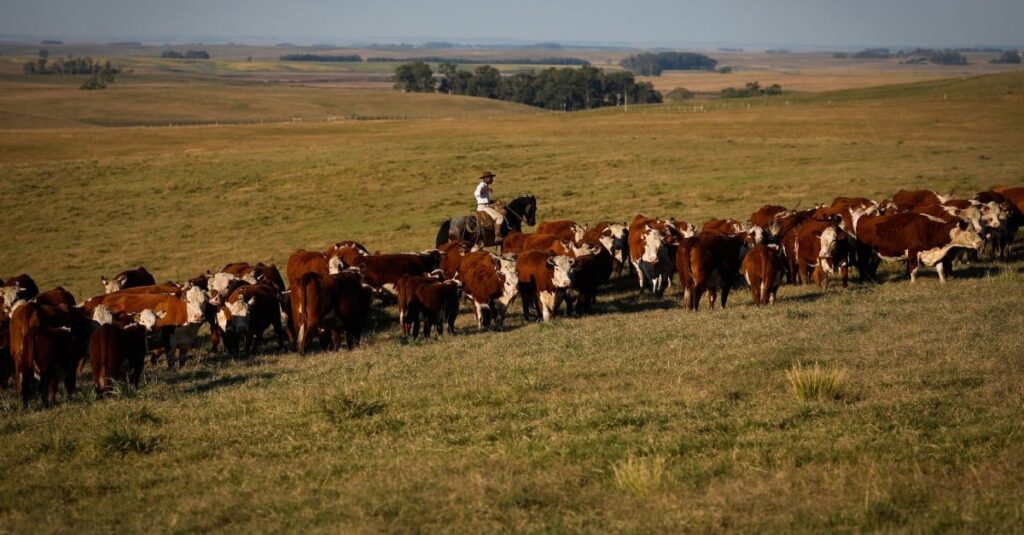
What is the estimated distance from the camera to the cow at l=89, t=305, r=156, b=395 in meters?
13.8

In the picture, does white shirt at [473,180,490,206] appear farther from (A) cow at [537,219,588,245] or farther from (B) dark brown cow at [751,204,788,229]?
(B) dark brown cow at [751,204,788,229]

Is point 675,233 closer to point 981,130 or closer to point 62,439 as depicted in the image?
point 62,439

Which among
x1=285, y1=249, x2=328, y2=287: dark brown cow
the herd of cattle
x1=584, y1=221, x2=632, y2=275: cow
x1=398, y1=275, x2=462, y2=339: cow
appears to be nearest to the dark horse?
the herd of cattle

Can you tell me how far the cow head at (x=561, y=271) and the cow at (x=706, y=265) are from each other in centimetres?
179

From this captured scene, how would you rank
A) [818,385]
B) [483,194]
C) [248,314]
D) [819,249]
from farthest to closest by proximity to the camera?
[483,194] < [819,249] < [248,314] < [818,385]

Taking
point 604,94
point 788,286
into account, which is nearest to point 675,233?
point 788,286

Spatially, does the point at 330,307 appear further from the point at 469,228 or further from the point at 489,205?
the point at 489,205

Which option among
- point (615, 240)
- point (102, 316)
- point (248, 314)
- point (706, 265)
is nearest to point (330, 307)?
point (248, 314)

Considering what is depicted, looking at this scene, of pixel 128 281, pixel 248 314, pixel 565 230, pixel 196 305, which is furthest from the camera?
pixel 565 230

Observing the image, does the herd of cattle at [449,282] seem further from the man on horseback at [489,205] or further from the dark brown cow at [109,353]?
the man on horseback at [489,205]

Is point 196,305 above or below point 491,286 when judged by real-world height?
below

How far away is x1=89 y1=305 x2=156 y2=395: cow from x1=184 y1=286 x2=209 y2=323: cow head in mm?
2189

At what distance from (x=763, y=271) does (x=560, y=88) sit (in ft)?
380

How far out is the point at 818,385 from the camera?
A: 1031 centimetres
